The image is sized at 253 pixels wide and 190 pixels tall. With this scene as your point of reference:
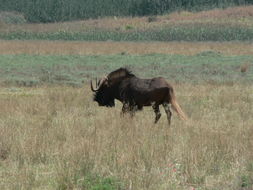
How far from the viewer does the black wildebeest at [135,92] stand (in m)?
12.4

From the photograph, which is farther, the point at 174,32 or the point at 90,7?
the point at 90,7

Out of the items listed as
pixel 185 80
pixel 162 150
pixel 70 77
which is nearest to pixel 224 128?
pixel 162 150

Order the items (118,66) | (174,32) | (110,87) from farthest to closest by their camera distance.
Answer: (174,32)
(118,66)
(110,87)

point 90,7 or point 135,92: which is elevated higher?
point 90,7

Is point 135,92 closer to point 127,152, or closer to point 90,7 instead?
point 127,152

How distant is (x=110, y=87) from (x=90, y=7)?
122 m

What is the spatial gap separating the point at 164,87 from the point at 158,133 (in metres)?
2.08

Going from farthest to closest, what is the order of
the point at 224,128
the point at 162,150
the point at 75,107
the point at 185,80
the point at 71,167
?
the point at 185,80, the point at 75,107, the point at 224,128, the point at 162,150, the point at 71,167

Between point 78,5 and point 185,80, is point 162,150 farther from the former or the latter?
point 78,5

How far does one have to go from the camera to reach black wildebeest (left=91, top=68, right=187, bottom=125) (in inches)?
489

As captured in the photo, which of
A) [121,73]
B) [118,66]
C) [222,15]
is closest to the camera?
[121,73]

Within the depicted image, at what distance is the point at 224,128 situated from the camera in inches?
442

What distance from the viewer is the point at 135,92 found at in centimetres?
1280

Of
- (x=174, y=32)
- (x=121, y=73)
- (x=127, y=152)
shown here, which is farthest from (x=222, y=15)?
(x=127, y=152)
